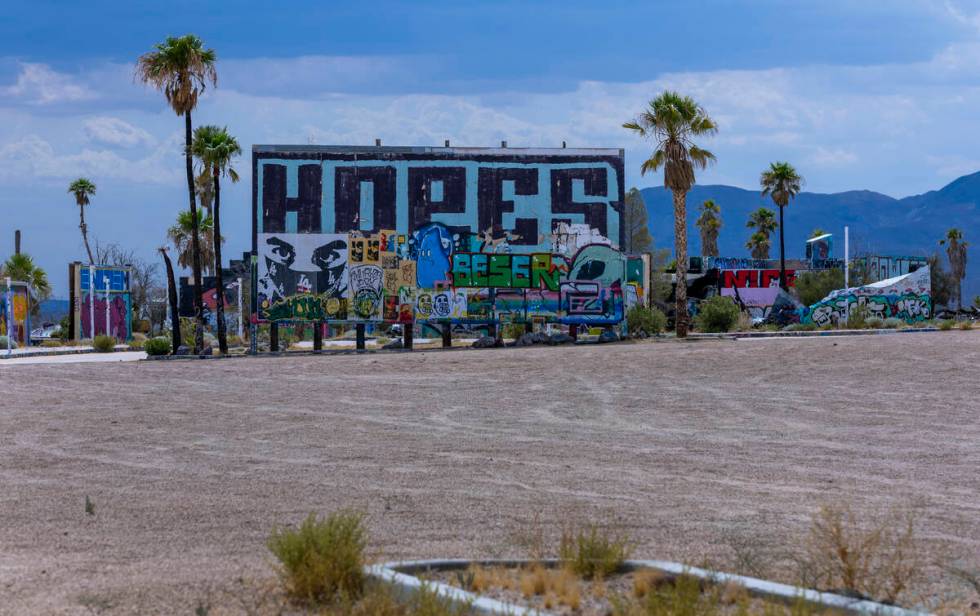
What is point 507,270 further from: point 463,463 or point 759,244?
point 759,244

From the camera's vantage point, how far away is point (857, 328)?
1871 inches

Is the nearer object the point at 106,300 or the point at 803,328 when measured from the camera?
the point at 803,328

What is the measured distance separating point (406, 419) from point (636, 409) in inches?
153

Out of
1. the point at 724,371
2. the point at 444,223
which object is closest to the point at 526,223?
the point at 444,223

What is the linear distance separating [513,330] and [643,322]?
5.51m

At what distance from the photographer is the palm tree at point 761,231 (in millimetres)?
93312

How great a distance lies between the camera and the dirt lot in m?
8.62

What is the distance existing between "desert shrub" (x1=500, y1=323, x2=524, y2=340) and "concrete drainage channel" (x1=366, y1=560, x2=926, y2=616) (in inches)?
1549

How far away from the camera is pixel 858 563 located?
7684 millimetres

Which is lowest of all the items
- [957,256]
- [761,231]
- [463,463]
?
[463,463]

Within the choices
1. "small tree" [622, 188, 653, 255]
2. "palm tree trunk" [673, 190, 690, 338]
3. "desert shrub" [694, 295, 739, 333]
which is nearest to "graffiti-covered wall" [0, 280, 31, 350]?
"palm tree trunk" [673, 190, 690, 338]

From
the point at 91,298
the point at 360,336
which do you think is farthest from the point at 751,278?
the point at 91,298

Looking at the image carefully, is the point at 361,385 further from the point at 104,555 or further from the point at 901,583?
the point at 901,583

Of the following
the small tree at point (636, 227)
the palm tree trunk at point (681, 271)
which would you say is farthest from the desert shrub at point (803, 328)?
the small tree at point (636, 227)
